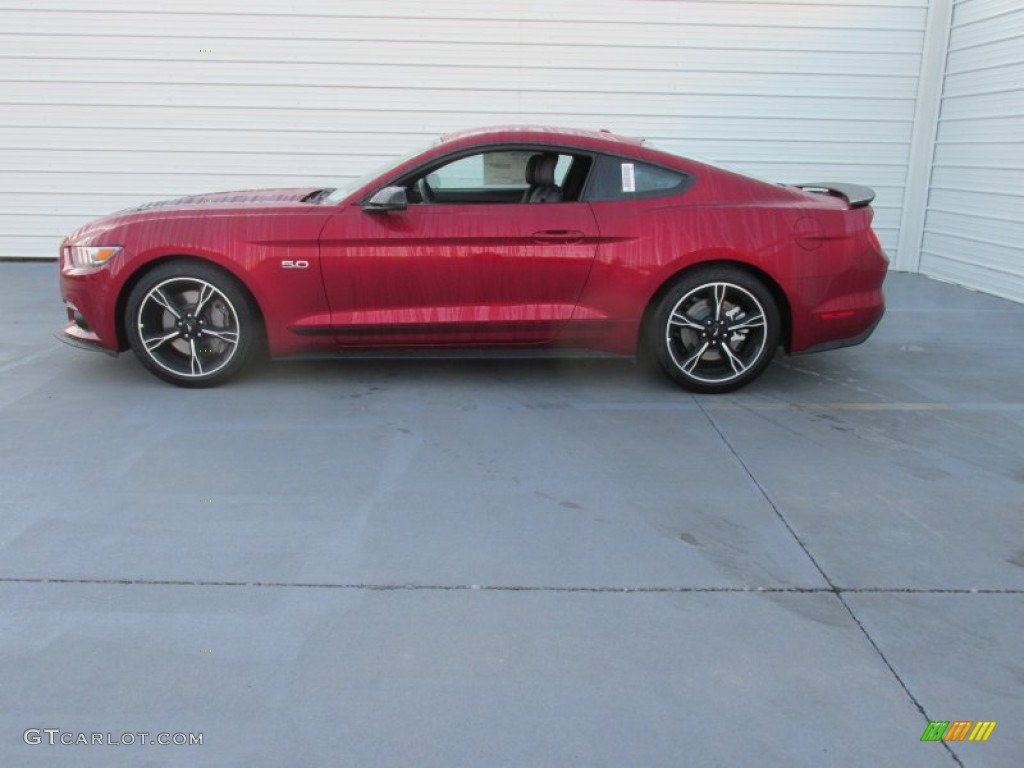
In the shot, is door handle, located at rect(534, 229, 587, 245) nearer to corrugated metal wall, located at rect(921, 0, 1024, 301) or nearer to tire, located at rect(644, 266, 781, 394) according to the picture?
tire, located at rect(644, 266, 781, 394)

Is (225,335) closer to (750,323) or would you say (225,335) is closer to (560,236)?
(560,236)

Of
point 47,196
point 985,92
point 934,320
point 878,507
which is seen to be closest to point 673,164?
point 878,507

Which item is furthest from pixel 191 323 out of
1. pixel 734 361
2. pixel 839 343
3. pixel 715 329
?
pixel 839 343

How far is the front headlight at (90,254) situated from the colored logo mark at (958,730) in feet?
14.7

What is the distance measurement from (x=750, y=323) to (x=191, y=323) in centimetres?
313

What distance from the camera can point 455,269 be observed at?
4988mm

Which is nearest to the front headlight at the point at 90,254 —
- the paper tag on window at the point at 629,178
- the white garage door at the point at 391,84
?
the paper tag on window at the point at 629,178

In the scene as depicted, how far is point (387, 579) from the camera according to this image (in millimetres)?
3111

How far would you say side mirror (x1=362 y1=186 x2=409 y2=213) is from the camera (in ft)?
15.9

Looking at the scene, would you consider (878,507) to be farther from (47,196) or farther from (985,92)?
(47,196)

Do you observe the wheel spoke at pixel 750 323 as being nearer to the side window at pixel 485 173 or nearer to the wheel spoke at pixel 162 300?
the side window at pixel 485 173

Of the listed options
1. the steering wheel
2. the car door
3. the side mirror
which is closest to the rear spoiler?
the car door

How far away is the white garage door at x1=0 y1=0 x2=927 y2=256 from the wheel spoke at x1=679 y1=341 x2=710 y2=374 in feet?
15.7

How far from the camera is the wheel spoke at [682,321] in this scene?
5098 mm
